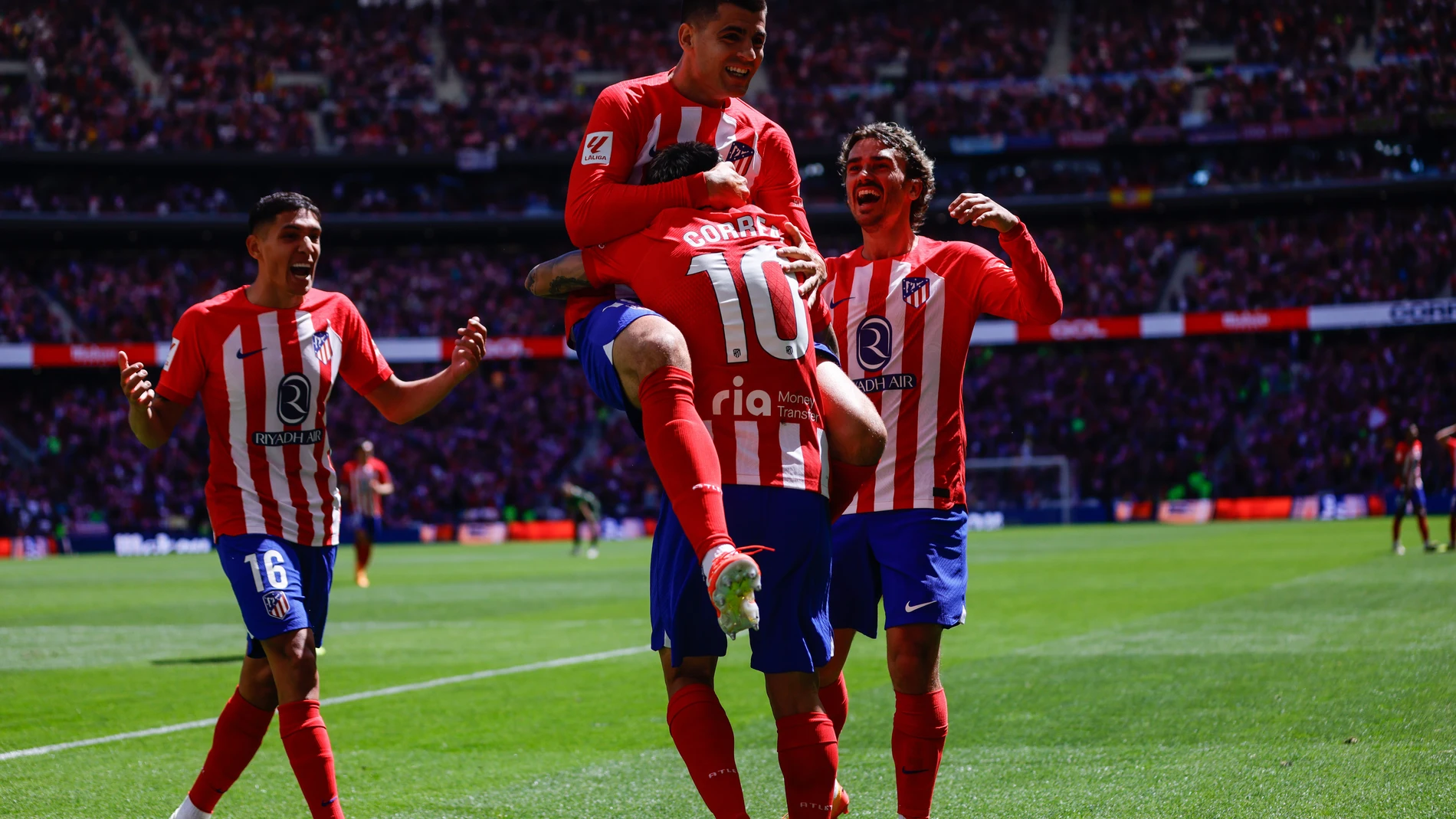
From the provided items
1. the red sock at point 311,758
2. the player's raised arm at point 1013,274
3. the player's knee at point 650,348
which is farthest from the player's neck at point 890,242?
the red sock at point 311,758

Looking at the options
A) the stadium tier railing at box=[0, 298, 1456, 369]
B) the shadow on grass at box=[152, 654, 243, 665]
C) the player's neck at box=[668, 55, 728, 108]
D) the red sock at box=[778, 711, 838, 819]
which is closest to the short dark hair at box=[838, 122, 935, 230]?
the player's neck at box=[668, 55, 728, 108]

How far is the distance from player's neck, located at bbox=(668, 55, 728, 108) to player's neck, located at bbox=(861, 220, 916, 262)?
1332 mm

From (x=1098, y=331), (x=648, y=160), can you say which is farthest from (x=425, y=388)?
(x=1098, y=331)

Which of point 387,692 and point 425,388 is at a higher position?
point 425,388

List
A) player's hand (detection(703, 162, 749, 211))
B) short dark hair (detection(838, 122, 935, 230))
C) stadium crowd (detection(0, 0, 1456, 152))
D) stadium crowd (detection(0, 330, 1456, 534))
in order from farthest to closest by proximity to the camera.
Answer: stadium crowd (detection(0, 0, 1456, 152))
stadium crowd (detection(0, 330, 1456, 534))
short dark hair (detection(838, 122, 935, 230))
player's hand (detection(703, 162, 749, 211))

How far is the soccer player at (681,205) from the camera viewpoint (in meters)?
3.27

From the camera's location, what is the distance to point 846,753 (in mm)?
6660

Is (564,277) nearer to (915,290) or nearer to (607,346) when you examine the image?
(607,346)

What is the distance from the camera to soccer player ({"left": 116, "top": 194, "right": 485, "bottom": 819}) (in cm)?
488

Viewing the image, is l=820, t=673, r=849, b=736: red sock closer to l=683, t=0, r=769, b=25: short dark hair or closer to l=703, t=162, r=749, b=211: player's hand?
l=703, t=162, r=749, b=211: player's hand

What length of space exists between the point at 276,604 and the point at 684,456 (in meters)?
2.13

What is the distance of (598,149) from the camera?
368cm

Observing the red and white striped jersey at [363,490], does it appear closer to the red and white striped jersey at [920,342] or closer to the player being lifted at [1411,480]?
the player being lifted at [1411,480]

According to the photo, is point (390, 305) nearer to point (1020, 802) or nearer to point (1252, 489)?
point (1252, 489)
